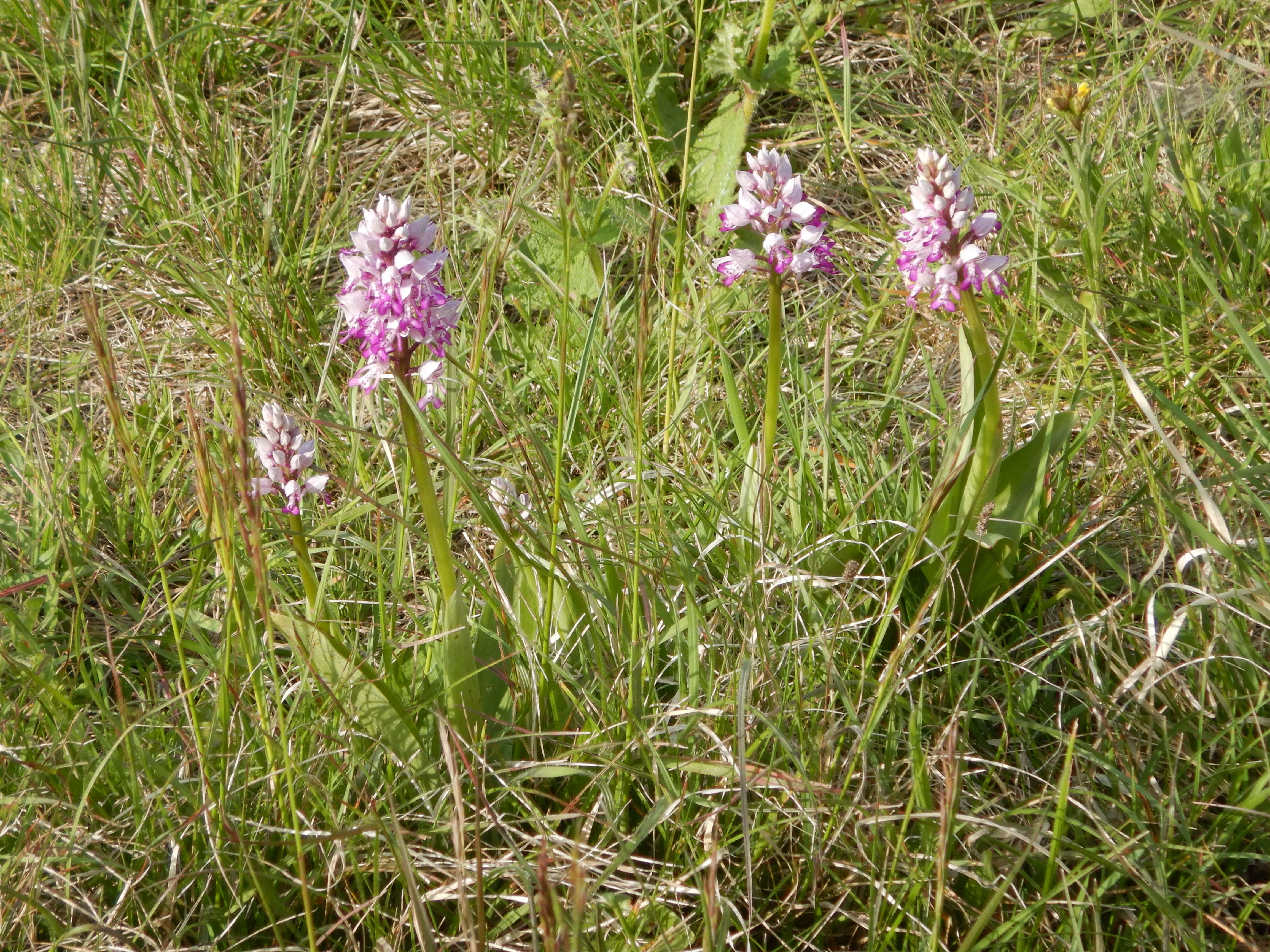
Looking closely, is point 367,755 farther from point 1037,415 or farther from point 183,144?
point 183,144

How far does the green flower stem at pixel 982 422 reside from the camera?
1.78 m

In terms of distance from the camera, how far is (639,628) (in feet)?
5.39

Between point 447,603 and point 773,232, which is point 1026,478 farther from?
point 447,603

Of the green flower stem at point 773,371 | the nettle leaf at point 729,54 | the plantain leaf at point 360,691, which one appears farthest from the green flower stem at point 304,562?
the nettle leaf at point 729,54

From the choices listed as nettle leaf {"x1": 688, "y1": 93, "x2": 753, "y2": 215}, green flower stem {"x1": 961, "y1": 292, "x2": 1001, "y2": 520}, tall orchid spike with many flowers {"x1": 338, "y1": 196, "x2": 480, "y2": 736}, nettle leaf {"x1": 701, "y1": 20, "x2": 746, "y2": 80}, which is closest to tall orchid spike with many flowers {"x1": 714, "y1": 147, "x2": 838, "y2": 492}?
green flower stem {"x1": 961, "y1": 292, "x2": 1001, "y2": 520}

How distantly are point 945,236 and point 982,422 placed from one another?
332 millimetres

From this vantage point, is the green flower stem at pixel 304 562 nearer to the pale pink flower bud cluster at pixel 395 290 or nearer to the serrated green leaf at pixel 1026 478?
the pale pink flower bud cluster at pixel 395 290

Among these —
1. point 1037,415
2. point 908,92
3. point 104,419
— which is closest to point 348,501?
point 104,419

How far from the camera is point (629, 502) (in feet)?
6.99

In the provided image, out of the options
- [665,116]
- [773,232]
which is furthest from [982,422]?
[665,116]

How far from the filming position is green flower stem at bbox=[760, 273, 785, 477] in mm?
1801

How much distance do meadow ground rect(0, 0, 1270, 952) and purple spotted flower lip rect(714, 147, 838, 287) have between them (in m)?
0.15

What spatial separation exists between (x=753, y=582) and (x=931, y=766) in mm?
362

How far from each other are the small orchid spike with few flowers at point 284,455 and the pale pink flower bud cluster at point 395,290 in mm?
205
